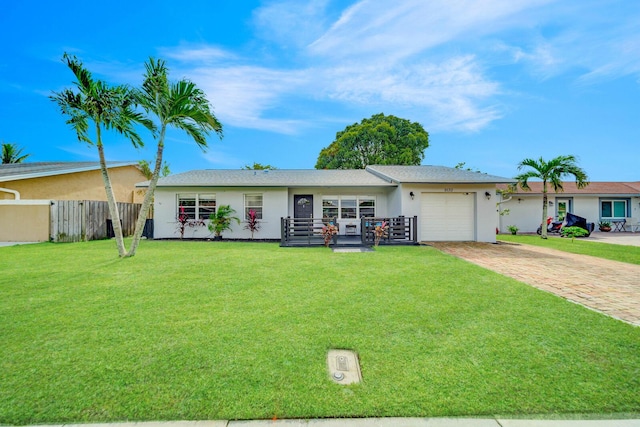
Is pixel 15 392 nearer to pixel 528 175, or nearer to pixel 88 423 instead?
pixel 88 423

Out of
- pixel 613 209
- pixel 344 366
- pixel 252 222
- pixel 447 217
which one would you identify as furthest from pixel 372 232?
pixel 613 209

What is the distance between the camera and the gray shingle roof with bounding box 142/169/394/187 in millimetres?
12430

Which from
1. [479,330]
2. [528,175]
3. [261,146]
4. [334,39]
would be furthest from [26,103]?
[528,175]

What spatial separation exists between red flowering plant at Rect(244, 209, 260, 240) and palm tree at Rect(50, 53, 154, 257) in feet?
18.3

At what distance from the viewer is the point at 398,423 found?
6.05ft

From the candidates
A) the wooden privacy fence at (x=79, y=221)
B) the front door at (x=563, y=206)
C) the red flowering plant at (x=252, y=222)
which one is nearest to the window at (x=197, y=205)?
the red flowering plant at (x=252, y=222)

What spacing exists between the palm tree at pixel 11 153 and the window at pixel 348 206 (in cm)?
3317

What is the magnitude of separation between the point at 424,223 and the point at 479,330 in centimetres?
931

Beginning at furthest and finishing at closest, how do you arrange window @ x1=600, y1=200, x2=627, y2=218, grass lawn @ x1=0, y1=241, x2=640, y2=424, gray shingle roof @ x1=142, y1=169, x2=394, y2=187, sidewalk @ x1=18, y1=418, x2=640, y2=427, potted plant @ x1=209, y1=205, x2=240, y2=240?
window @ x1=600, y1=200, x2=627, y2=218 → potted plant @ x1=209, y1=205, x2=240, y2=240 → gray shingle roof @ x1=142, y1=169, x2=394, y2=187 → grass lawn @ x1=0, y1=241, x2=640, y2=424 → sidewalk @ x1=18, y1=418, x2=640, y2=427

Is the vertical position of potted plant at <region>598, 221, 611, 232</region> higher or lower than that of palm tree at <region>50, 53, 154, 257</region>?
lower

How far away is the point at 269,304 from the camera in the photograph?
13.3 feet

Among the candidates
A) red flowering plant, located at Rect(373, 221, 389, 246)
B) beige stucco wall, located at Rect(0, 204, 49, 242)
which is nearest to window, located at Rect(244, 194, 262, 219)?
red flowering plant, located at Rect(373, 221, 389, 246)

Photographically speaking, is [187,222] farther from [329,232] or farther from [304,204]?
[329,232]

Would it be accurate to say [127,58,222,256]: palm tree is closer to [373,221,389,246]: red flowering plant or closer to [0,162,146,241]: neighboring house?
[373,221,389,246]: red flowering plant
